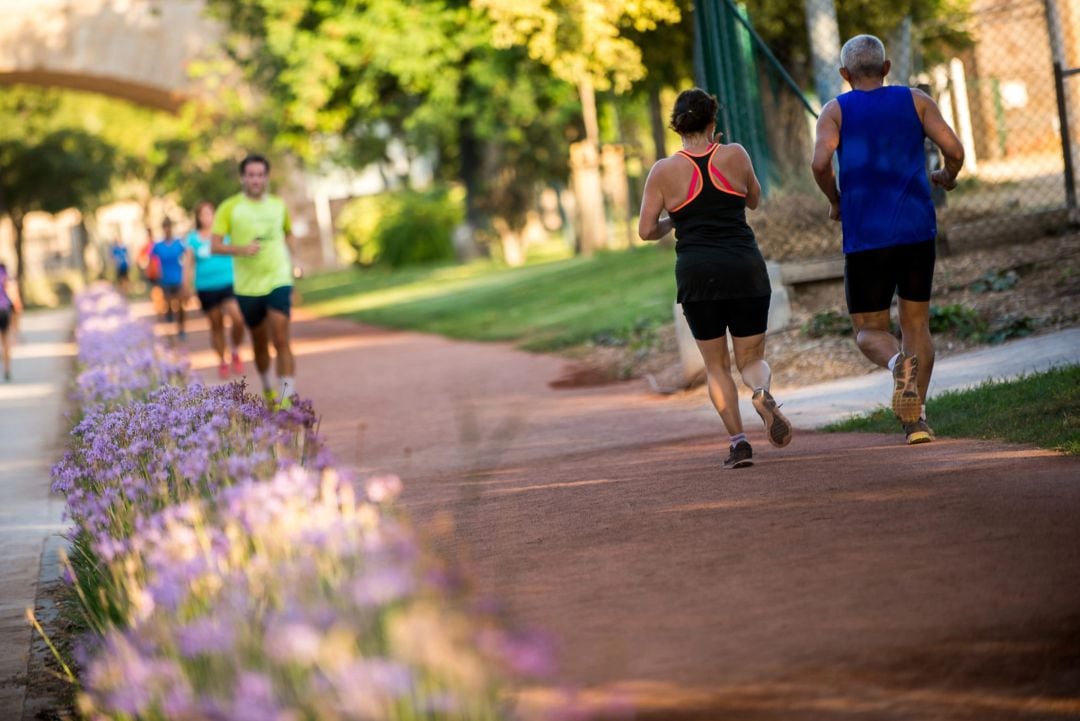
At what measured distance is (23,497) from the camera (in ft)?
36.6

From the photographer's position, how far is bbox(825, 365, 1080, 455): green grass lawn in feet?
27.0

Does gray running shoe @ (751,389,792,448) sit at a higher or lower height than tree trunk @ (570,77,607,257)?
lower

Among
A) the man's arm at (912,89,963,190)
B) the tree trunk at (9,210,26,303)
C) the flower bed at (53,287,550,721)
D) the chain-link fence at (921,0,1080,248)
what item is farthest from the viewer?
the tree trunk at (9,210,26,303)

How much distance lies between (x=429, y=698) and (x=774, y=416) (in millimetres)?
5097

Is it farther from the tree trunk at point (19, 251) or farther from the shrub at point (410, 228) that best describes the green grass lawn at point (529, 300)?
the tree trunk at point (19, 251)

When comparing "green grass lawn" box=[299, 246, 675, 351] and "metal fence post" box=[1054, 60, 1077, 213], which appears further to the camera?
"green grass lawn" box=[299, 246, 675, 351]

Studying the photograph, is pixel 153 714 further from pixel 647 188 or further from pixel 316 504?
pixel 647 188

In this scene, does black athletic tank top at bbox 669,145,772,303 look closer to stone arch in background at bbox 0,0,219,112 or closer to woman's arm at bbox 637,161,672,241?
woman's arm at bbox 637,161,672,241

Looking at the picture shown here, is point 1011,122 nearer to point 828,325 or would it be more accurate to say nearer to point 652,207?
point 828,325

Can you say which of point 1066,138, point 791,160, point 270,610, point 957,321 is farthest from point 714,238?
point 791,160

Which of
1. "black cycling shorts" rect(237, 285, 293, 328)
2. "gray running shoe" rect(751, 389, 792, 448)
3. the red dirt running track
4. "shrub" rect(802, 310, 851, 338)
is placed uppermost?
"black cycling shorts" rect(237, 285, 293, 328)

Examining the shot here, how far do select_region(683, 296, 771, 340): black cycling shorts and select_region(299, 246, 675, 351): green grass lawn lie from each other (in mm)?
8790

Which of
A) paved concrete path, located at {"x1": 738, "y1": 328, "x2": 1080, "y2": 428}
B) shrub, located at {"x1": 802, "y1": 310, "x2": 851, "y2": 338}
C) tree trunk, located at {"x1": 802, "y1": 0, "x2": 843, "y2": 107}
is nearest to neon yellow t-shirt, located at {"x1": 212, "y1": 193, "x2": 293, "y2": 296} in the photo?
paved concrete path, located at {"x1": 738, "y1": 328, "x2": 1080, "y2": 428}

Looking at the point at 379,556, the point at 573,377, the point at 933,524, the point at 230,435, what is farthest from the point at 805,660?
the point at 573,377
